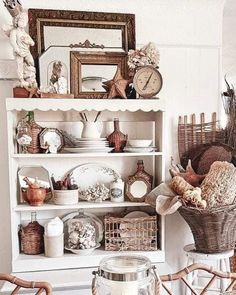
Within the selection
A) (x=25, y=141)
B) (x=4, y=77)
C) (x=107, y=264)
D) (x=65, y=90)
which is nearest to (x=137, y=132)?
(x=65, y=90)

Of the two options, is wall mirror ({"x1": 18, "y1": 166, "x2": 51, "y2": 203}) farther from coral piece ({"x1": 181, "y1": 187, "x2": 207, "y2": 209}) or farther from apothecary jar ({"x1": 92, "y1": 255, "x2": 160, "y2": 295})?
apothecary jar ({"x1": 92, "y1": 255, "x2": 160, "y2": 295})

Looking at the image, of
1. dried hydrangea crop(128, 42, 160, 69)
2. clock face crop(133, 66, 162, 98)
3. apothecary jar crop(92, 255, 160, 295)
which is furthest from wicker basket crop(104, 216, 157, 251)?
apothecary jar crop(92, 255, 160, 295)

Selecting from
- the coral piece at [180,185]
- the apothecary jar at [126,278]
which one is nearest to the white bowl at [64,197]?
the coral piece at [180,185]

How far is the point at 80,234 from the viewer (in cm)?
219

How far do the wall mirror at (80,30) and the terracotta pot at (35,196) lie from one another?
788 mm

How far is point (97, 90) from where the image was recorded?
231 centimetres

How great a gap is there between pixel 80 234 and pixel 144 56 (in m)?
1.09

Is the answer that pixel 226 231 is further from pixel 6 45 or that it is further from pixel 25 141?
pixel 6 45

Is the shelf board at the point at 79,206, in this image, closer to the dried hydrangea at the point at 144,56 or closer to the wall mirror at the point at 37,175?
the wall mirror at the point at 37,175

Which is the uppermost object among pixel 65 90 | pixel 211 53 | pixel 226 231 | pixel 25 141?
pixel 211 53

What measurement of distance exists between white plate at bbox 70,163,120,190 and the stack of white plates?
7.5 inches

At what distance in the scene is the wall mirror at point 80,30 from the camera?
89.0 inches

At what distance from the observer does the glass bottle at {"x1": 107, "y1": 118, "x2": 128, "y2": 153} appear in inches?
89.9

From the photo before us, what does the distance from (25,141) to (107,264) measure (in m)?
1.29
